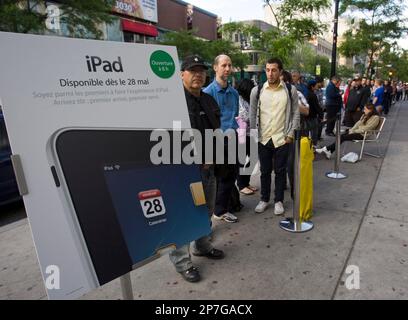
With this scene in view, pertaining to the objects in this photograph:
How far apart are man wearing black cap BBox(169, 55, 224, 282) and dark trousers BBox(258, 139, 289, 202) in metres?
1.22

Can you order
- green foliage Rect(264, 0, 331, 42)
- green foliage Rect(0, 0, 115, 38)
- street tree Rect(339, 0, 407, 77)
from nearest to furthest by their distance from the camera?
green foliage Rect(264, 0, 331, 42), green foliage Rect(0, 0, 115, 38), street tree Rect(339, 0, 407, 77)

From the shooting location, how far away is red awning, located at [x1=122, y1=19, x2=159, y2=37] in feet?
89.7

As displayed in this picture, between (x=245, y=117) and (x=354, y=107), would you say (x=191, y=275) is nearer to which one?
(x=245, y=117)

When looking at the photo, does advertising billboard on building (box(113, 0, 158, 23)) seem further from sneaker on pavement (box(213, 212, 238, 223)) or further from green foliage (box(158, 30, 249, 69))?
sneaker on pavement (box(213, 212, 238, 223))

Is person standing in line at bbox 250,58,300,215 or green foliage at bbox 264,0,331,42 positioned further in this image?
green foliage at bbox 264,0,331,42

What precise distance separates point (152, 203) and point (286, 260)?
1.67 metres

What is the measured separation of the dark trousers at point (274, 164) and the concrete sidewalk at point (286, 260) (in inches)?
11.4

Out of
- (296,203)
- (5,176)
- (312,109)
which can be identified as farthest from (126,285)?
(312,109)

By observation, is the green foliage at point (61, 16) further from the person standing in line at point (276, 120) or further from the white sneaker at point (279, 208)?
the white sneaker at point (279, 208)

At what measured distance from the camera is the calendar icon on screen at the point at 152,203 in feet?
6.71

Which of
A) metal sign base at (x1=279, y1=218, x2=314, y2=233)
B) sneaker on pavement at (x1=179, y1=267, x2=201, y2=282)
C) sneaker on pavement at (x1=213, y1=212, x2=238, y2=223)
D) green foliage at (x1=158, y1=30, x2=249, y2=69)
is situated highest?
green foliage at (x1=158, y1=30, x2=249, y2=69)

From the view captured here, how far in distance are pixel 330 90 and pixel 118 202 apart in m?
9.12

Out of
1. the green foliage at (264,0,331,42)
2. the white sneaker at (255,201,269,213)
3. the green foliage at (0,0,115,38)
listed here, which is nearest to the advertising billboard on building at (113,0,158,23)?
the green foliage at (0,0,115,38)

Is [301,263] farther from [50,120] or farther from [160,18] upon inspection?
[160,18]
